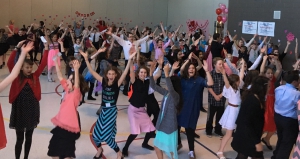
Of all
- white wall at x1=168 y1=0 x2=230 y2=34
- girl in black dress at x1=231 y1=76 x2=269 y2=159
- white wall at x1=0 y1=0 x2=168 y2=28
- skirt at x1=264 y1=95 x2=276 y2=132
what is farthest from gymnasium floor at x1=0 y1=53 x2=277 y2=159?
white wall at x1=0 y1=0 x2=168 y2=28

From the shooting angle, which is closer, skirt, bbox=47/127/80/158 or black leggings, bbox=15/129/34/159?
skirt, bbox=47/127/80/158

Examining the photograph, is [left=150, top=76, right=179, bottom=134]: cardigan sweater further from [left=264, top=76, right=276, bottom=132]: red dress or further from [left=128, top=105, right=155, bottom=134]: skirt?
[left=264, top=76, right=276, bottom=132]: red dress

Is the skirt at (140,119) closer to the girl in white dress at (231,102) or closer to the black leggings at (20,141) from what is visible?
the girl in white dress at (231,102)

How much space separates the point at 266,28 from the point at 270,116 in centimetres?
910

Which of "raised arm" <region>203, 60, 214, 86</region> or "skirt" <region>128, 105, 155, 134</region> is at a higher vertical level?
"raised arm" <region>203, 60, 214, 86</region>

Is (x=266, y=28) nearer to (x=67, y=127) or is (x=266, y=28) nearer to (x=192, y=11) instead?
(x=192, y=11)

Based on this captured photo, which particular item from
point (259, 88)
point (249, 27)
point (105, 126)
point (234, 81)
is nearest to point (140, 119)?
point (105, 126)

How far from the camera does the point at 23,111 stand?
4340mm

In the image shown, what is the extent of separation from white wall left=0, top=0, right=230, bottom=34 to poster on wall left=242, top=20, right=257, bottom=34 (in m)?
2.50

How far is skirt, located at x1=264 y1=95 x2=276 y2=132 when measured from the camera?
5.57 metres

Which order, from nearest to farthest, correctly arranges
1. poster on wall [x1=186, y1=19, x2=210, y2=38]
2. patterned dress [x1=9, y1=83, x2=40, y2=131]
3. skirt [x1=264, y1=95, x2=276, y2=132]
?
patterned dress [x1=9, y1=83, x2=40, y2=131], skirt [x1=264, y1=95, x2=276, y2=132], poster on wall [x1=186, y1=19, x2=210, y2=38]

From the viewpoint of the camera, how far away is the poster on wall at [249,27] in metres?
14.3

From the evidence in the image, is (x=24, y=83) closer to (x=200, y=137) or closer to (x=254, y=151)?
(x=254, y=151)

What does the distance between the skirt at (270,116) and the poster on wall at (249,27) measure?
365 inches
